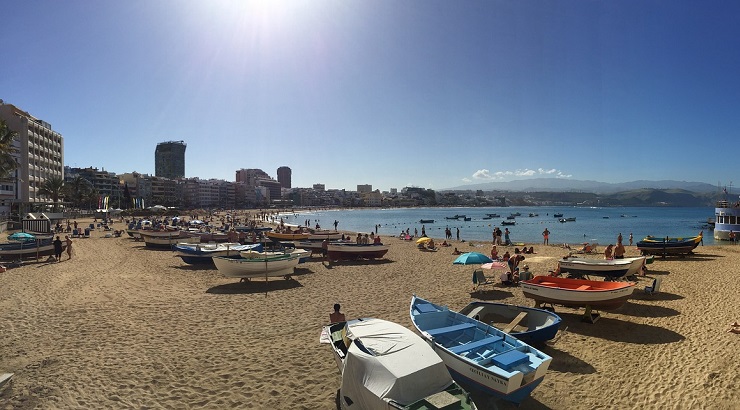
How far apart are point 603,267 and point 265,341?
1416 cm

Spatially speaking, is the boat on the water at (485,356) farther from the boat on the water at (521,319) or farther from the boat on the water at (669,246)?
the boat on the water at (669,246)

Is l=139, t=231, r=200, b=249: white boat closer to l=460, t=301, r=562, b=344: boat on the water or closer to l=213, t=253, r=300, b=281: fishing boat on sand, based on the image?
l=213, t=253, r=300, b=281: fishing boat on sand

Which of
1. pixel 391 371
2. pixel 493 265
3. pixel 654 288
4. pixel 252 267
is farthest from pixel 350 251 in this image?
pixel 391 371

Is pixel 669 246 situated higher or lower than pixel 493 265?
lower

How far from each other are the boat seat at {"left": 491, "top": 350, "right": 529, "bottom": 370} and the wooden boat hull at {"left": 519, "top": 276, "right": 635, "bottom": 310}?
17.1 feet

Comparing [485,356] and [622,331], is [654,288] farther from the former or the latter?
[485,356]

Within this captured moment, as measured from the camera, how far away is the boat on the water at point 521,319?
29.1ft

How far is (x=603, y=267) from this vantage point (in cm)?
1652

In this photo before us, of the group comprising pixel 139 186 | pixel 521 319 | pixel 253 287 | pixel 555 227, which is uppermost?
pixel 139 186

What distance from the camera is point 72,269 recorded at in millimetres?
20266

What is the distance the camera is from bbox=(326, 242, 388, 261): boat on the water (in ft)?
80.8

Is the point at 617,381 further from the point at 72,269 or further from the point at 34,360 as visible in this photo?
the point at 72,269

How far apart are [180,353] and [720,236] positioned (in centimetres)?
5537

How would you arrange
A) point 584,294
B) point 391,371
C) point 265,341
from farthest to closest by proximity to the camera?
point 584,294 < point 265,341 < point 391,371
